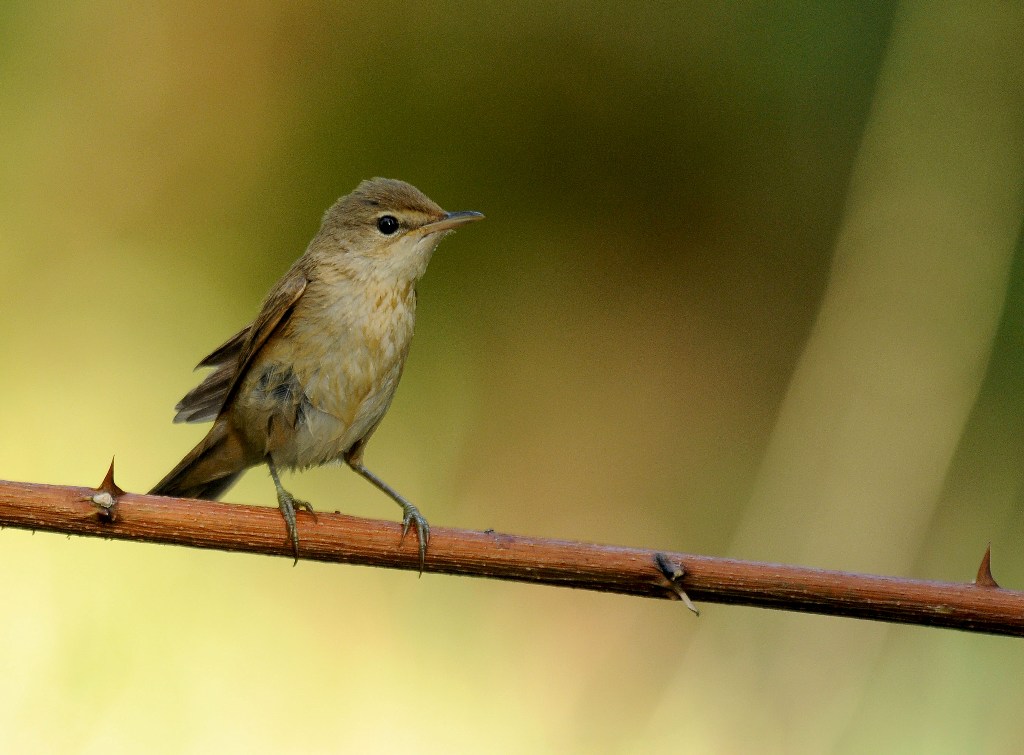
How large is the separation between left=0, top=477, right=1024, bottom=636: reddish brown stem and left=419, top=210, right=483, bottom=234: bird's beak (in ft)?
3.67

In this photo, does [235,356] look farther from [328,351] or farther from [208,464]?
[328,351]

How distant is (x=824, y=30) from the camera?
412 cm

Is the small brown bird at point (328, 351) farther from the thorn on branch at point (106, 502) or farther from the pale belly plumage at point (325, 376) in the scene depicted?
the thorn on branch at point (106, 502)

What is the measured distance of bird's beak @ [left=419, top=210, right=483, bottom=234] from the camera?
3.05 m

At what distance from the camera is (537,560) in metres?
2.12

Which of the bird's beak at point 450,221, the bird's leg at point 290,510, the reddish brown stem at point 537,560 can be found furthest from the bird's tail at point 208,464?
the reddish brown stem at point 537,560

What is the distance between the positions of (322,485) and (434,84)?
1.77m

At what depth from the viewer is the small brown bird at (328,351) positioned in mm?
3211

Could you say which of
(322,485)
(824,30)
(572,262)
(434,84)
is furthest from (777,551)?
(434,84)

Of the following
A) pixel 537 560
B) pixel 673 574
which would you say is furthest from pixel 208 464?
pixel 673 574

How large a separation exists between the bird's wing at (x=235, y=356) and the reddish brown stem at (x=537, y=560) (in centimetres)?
115

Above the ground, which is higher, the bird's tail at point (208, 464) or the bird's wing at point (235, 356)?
the bird's wing at point (235, 356)

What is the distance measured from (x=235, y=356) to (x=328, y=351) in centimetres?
50

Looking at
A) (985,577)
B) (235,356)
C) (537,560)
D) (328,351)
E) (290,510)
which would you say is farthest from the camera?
(235,356)
